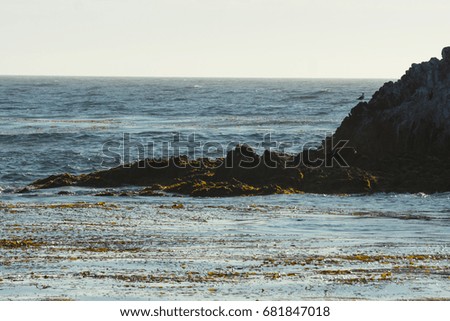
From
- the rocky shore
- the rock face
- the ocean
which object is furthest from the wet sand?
the rock face

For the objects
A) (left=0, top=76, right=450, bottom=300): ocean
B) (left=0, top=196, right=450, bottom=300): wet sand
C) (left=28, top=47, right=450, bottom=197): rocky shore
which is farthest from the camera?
(left=28, top=47, right=450, bottom=197): rocky shore

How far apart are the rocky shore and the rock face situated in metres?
0.03

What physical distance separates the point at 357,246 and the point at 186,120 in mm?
57026

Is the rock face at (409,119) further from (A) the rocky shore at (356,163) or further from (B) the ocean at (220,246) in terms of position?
(B) the ocean at (220,246)

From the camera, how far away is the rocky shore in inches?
1099

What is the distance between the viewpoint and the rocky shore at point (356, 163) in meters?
27.9

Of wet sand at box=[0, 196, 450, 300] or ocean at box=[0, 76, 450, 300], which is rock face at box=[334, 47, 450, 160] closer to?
ocean at box=[0, 76, 450, 300]

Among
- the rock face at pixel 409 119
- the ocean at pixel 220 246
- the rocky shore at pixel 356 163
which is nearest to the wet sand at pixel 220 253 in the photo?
the ocean at pixel 220 246

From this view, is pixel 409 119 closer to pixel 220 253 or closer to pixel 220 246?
pixel 220 246

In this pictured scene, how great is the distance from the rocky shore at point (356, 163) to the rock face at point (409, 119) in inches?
1.3

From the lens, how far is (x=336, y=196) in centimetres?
2692

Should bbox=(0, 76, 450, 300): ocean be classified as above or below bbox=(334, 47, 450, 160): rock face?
below

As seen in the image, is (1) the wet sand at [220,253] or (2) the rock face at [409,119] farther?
(2) the rock face at [409,119]
